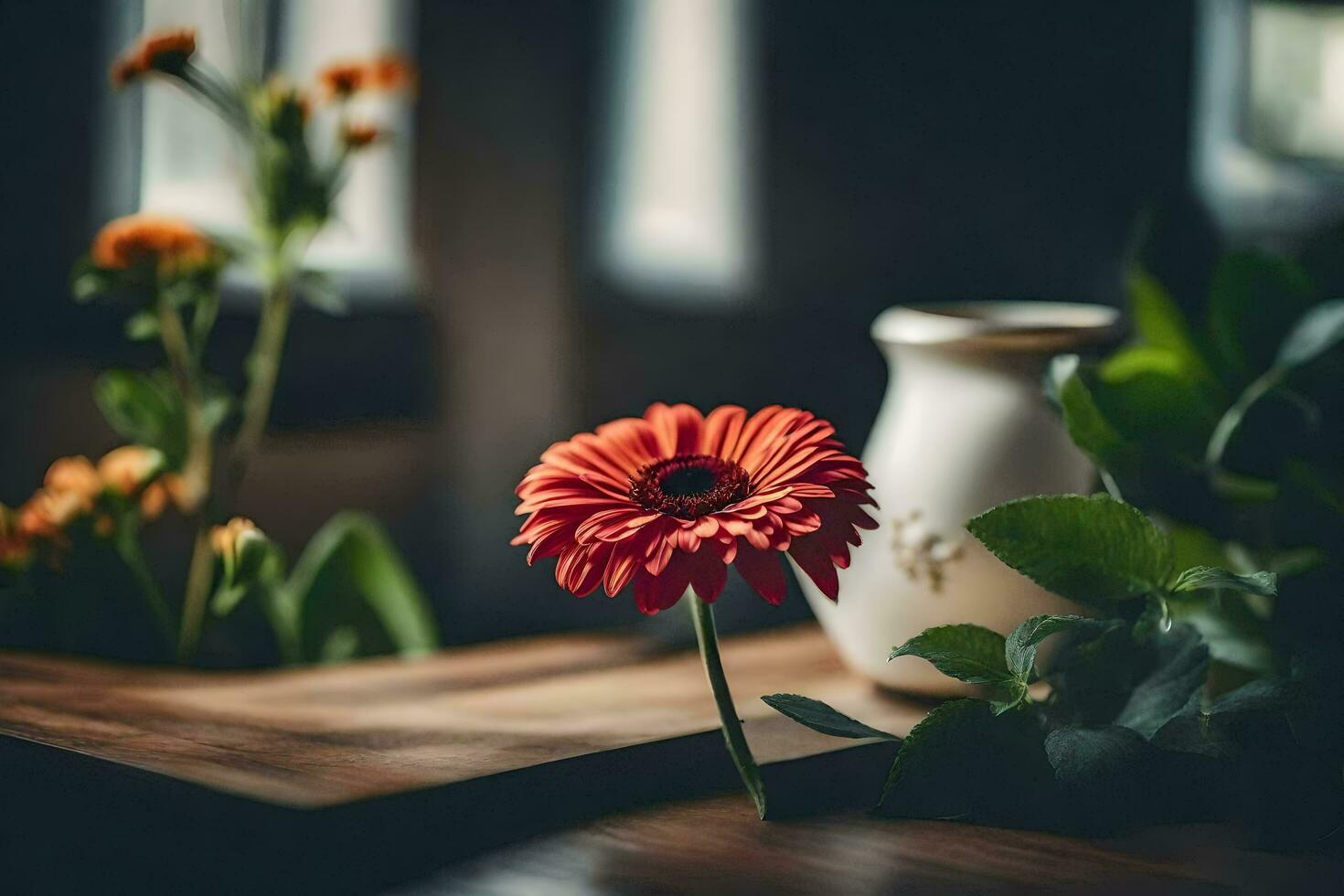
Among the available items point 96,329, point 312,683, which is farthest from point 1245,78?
point 96,329

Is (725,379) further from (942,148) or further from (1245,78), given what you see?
(1245,78)

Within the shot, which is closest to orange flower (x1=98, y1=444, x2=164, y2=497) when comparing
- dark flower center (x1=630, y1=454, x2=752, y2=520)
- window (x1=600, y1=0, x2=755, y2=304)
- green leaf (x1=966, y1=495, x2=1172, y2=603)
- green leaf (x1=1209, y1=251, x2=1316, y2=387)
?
dark flower center (x1=630, y1=454, x2=752, y2=520)

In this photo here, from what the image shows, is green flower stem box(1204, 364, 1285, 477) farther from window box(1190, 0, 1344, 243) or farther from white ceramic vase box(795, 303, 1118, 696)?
window box(1190, 0, 1344, 243)

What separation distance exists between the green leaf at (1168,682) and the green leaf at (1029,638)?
0.05m

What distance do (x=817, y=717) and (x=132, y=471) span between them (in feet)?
1.40

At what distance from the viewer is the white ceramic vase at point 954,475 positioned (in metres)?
0.60

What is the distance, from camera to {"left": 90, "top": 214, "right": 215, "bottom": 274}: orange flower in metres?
0.71

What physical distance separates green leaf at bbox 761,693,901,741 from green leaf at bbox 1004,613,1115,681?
2.3 inches

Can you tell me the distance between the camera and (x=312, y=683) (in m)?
0.68

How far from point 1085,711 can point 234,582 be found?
1.31 ft

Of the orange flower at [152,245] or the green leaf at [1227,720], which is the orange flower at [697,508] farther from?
the orange flower at [152,245]

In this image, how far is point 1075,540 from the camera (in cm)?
50

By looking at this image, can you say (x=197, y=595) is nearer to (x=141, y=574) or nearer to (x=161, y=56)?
(x=141, y=574)

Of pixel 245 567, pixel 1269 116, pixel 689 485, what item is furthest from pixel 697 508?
pixel 1269 116
